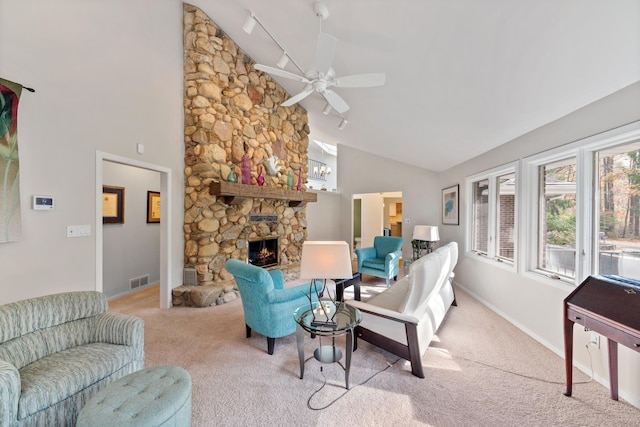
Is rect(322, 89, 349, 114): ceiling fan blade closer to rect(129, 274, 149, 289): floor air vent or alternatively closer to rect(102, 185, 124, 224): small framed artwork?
rect(102, 185, 124, 224): small framed artwork

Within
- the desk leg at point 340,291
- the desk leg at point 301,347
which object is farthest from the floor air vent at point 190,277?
the desk leg at point 301,347

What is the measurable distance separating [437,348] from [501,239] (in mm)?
2088

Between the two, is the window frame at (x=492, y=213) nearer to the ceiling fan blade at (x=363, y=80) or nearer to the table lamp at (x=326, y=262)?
the ceiling fan blade at (x=363, y=80)

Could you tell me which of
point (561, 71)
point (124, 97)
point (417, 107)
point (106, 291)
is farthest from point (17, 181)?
point (561, 71)

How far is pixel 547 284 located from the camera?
264 cm

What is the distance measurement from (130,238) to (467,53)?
511 centimetres

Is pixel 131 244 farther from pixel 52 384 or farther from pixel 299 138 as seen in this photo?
pixel 299 138

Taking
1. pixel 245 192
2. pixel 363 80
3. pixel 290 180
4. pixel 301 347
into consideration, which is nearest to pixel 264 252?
pixel 245 192

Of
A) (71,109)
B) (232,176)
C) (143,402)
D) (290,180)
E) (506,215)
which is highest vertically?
(71,109)

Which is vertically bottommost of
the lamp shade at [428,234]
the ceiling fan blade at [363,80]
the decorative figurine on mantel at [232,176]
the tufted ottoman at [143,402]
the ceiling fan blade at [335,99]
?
the tufted ottoman at [143,402]

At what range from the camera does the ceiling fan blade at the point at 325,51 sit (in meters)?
2.01

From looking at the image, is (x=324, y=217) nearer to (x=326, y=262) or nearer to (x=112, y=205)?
(x=112, y=205)

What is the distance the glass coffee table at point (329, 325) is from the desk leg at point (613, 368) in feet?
5.76

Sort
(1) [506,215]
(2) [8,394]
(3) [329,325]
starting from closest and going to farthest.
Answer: (2) [8,394] < (3) [329,325] < (1) [506,215]
